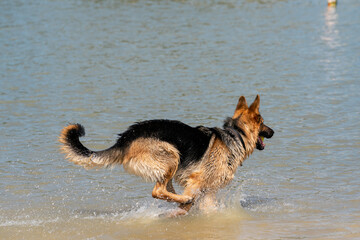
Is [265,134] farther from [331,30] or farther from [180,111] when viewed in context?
[331,30]

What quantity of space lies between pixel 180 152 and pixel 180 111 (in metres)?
4.80

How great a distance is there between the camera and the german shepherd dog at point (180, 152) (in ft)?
21.2

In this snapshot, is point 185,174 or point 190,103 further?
point 190,103

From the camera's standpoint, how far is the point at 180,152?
6660mm

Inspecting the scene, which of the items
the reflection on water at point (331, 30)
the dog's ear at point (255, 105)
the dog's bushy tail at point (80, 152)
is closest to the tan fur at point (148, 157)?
the dog's bushy tail at point (80, 152)

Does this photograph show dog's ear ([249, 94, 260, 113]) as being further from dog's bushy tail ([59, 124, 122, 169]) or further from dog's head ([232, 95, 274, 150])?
dog's bushy tail ([59, 124, 122, 169])

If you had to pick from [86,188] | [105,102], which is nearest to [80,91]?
[105,102]

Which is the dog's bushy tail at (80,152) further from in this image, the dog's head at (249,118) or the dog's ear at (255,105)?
the dog's ear at (255,105)

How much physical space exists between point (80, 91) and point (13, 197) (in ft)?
20.4

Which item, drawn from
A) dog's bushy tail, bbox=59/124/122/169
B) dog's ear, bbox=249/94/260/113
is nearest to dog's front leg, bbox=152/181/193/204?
dog's bushy tail, bbox=59/124/122/169

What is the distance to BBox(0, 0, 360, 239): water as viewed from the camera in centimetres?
660

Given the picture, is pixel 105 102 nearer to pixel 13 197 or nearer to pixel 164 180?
pixel 13 197

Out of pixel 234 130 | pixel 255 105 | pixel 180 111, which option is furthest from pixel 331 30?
pixel 234 130

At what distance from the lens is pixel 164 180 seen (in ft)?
21.8
